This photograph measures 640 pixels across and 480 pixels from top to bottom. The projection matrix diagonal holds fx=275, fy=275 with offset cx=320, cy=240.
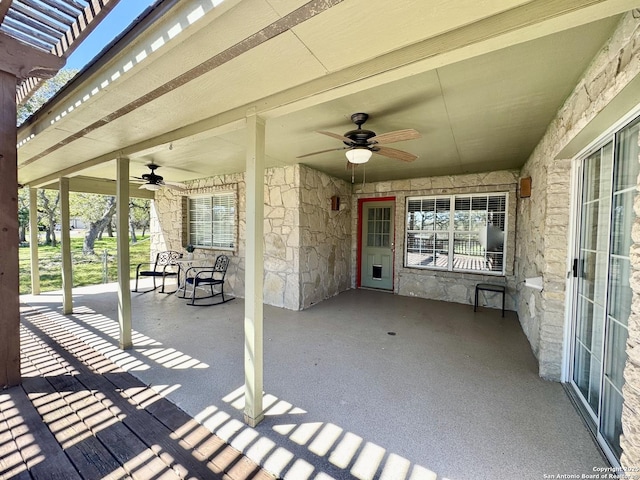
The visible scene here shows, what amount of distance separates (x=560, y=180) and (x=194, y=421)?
→ 3533 mm

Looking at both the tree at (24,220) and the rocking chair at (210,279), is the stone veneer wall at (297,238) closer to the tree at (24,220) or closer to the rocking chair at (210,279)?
the rocking chair at (210,279)

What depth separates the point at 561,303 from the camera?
239cm

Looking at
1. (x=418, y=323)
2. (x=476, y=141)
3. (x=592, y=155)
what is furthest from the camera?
(x=418, y=323)

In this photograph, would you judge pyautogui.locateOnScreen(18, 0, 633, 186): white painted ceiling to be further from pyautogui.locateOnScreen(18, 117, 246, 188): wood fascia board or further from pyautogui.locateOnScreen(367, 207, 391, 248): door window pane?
pyautogui.locateOnScreen(367, 207, 391, 248): door window pane

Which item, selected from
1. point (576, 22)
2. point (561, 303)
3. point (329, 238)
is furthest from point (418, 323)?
point (576, 22)

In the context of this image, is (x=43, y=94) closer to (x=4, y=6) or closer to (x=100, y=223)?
(x=100, y=223)

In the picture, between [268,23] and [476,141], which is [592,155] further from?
[268,23]

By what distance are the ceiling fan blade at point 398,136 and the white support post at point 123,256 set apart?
111 inches

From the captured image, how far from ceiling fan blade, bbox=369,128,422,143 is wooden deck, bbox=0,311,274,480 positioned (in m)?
2.49

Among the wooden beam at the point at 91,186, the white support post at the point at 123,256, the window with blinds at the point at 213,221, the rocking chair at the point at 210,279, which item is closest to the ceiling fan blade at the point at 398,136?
the white support post at the point at 123,256

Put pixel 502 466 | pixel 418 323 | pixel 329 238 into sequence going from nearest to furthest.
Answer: pixel 502 466, pixel 418 323, pixel 329 238

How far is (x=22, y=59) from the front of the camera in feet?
7.04

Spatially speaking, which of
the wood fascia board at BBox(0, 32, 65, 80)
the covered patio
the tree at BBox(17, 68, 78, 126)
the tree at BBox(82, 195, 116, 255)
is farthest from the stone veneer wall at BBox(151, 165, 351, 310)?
the tree at BBox(82, 195, 116, 255)

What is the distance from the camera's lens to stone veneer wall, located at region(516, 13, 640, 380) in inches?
54.0
